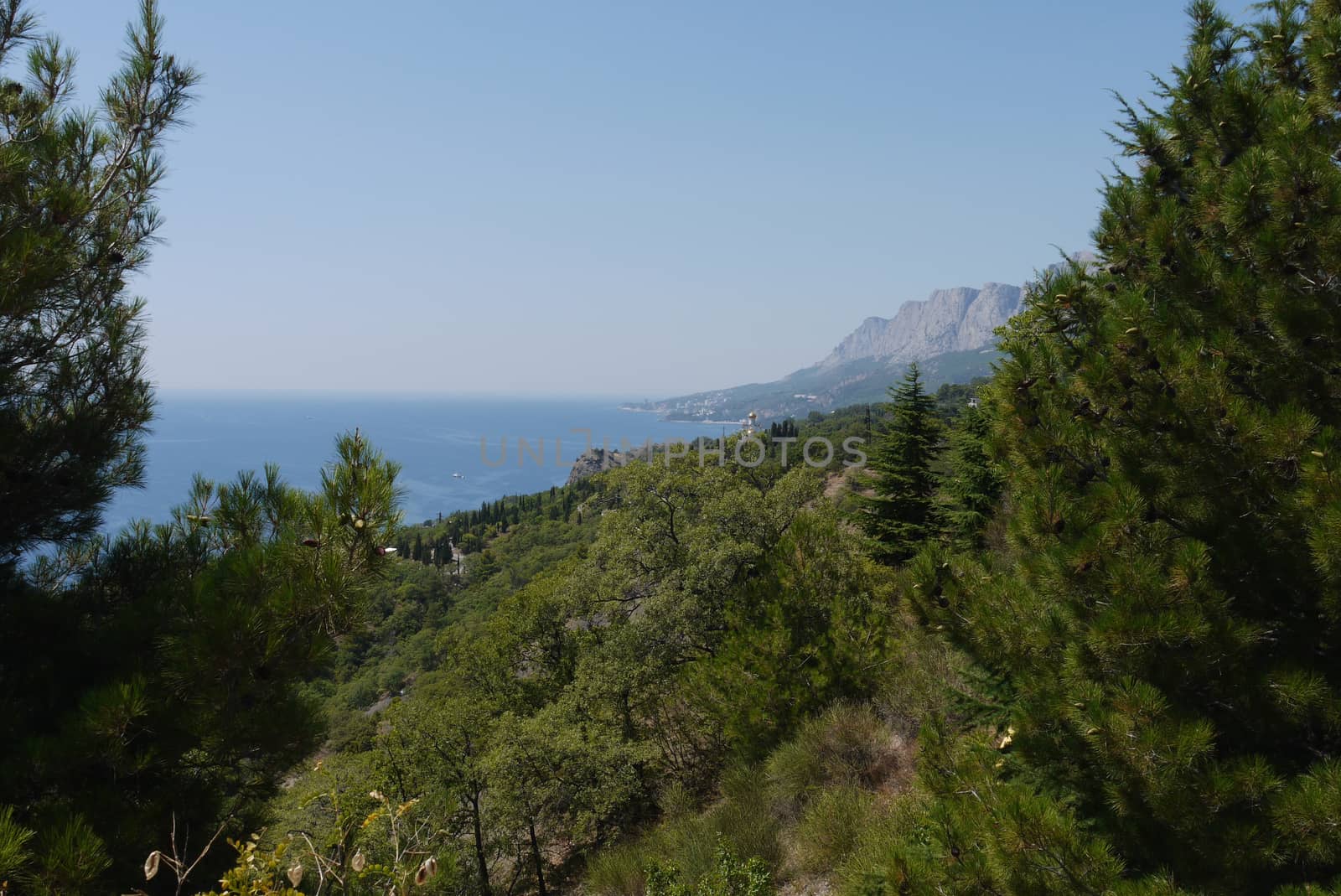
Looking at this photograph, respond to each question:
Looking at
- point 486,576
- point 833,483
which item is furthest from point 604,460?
point 833,483

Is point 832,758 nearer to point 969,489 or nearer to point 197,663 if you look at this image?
point 197,663

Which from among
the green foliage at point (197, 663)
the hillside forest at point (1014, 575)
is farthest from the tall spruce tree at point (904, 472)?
the green foliage at point (197, 663)

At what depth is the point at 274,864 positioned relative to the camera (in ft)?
7.11

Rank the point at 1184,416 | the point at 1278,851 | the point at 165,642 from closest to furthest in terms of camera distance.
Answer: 1. the point at 1278,851
2. the point at 1184,416
3. the point at 165,642

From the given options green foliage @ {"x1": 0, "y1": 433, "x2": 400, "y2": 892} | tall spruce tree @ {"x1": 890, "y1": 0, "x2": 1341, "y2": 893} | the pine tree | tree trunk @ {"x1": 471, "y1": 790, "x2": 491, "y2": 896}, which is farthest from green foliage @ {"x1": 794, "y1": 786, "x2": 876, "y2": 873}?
tree trunk @ {"x1": 471, "y1": 790, "x2": 491, "y2": 896}

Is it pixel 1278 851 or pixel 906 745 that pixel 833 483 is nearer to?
pixel 906 745

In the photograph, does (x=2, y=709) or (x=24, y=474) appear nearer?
(x=2, y=709)

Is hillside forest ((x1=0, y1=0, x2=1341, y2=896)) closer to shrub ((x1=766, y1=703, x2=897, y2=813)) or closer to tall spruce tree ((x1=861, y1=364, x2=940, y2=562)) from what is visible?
shrub ((x1=766, y1=703, x2=897, y2=813))

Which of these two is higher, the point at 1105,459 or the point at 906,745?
the point at 1105,459

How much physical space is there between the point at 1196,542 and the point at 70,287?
618 centimetres

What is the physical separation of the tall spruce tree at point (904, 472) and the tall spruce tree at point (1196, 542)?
1360 cm

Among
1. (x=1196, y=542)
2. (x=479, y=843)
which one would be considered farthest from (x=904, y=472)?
(x=1196, y=542)

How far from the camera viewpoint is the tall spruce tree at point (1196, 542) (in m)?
2.76

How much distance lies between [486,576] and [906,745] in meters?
73.0
